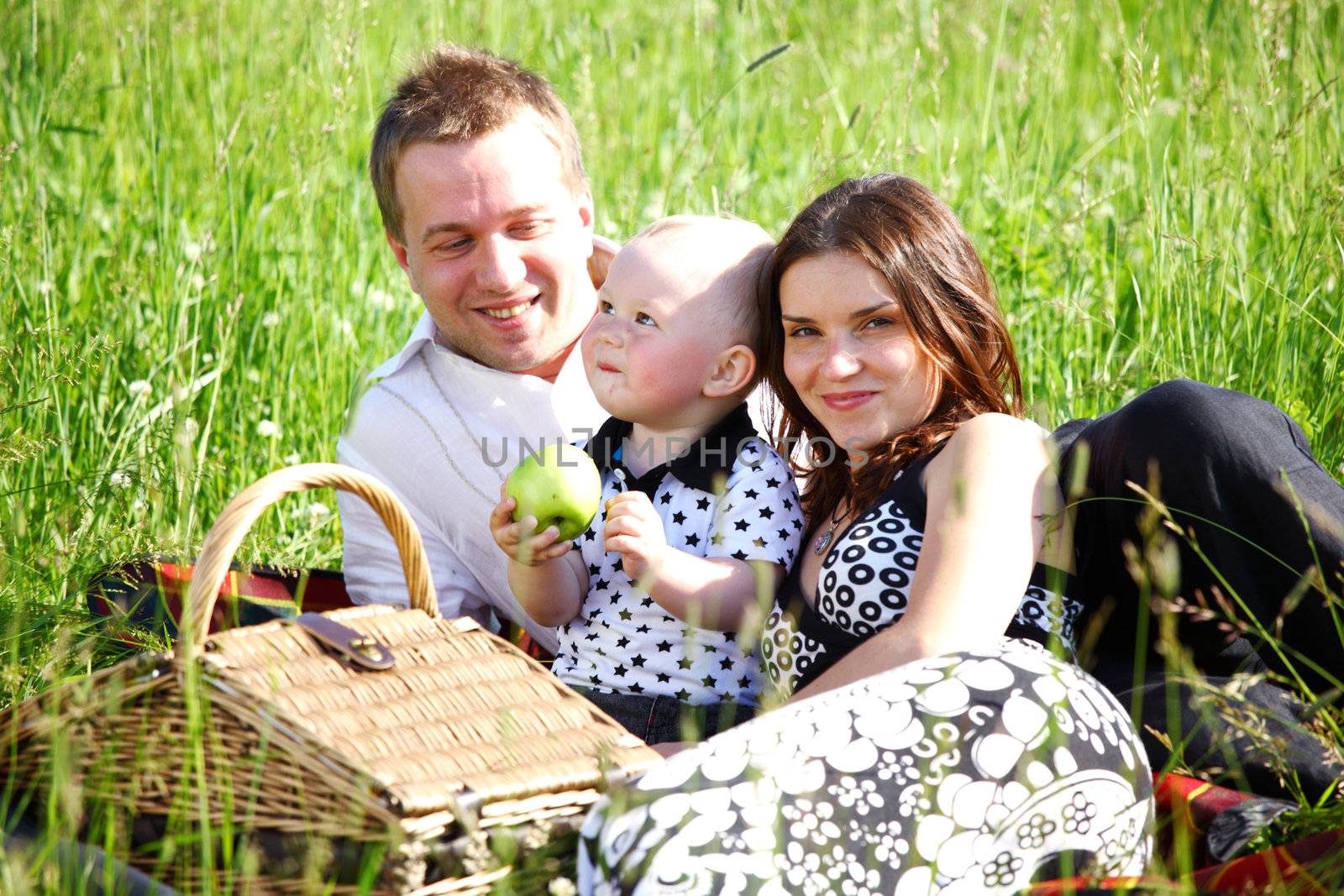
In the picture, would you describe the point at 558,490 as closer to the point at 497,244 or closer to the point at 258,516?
the point at 258,516

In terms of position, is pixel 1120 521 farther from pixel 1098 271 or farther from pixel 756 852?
pixel 1098 271

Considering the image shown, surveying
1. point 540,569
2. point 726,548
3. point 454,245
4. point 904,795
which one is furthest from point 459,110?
point 904,795

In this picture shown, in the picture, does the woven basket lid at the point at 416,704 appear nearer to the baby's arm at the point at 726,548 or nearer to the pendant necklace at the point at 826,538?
the baby's arm at the point at 726,548

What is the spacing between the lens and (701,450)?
250cm

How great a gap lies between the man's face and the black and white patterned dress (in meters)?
1.63

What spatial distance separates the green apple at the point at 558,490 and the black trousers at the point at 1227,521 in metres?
0.83

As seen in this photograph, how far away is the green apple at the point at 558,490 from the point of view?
2203 mm

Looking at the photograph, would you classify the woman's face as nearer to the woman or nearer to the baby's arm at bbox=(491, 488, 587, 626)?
the woman

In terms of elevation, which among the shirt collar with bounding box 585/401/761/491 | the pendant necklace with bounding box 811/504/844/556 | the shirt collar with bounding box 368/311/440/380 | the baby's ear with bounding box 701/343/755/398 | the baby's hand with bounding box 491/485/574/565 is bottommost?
the pendant necklace with bounding box 811/504/844/556

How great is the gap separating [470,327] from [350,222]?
120cm

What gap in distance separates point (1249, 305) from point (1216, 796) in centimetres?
180

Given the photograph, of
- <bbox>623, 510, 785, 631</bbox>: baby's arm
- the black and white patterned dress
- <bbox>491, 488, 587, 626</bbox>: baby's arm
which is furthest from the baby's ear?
the black and white patterned dress

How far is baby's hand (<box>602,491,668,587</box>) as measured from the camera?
7.17 ft

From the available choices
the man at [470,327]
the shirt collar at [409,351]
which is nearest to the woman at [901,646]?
the man at [470,327]
